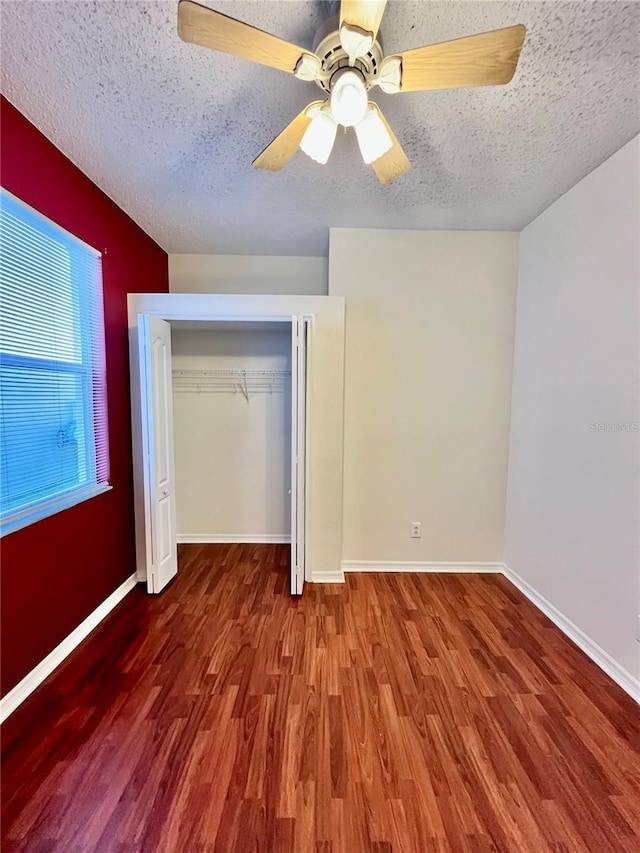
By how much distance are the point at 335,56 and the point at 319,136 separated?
0.22 meters

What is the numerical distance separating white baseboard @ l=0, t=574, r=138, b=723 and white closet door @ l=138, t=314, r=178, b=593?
0.77 feet

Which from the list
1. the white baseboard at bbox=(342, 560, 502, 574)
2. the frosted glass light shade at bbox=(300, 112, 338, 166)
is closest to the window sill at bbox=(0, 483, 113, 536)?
the white baseboard at bbox=(342, 560, 502, 574)

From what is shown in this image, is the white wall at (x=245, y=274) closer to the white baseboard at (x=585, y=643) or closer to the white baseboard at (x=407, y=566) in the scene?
the white baseboard at (x=407, y=566)

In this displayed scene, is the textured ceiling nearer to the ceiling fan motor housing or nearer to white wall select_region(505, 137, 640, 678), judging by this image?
the ceiling fan motor housing

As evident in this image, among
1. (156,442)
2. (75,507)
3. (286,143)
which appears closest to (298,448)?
(156,442)

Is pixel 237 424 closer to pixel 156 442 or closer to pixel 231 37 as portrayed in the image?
pixel 156 442

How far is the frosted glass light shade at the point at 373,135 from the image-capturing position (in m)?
1.26

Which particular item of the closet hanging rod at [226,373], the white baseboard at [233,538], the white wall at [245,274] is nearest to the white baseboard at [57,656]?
the white baseboard at [233,538]

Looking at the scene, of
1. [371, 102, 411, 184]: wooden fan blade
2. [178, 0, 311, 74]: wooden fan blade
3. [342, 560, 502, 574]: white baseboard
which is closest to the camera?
[178, 0, 311, 74]: wooden fan blade

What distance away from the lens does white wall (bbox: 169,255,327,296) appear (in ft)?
10.3

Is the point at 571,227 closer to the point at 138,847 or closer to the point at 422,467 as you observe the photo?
the point at 422,467

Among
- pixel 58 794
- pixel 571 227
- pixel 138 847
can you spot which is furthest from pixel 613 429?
pixel 58 794

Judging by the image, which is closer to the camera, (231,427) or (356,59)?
(356,59)

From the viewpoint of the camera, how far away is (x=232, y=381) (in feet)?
10.6
